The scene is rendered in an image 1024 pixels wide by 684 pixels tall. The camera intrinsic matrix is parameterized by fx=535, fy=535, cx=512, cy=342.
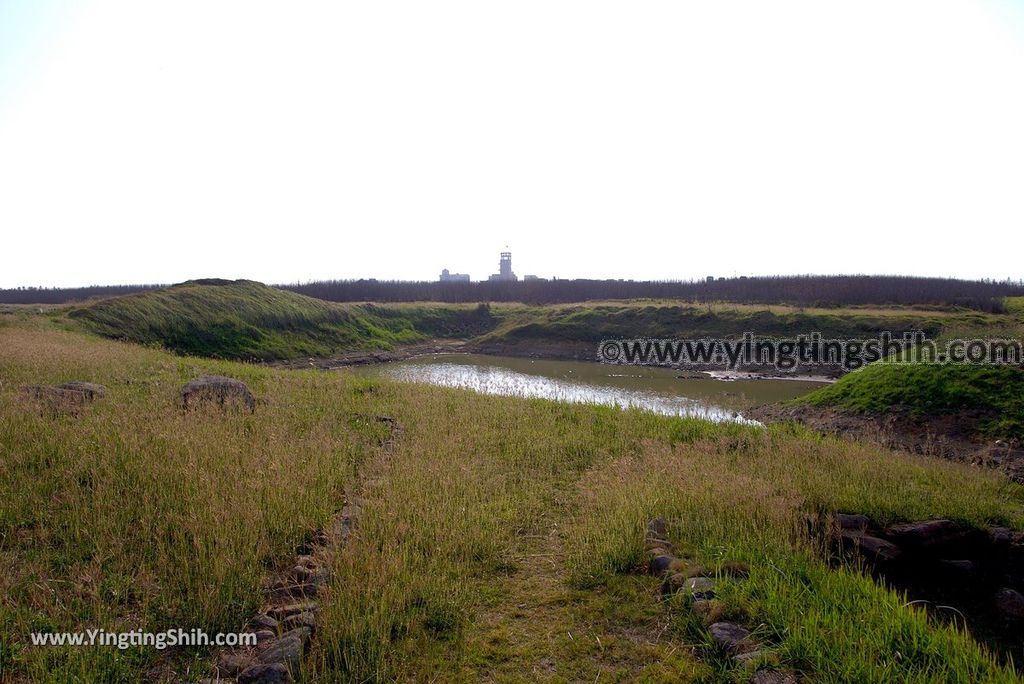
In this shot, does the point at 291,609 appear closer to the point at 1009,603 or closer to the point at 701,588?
the point at 701,588

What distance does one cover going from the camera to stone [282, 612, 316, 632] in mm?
4230

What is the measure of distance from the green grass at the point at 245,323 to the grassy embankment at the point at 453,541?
2504cm

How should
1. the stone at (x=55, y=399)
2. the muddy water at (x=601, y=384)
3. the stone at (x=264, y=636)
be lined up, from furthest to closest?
the muddy water at (x=601, y=384)
the stone at (x=55, y=399)
the stone at (x=264, y=636)

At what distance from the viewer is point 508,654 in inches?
165

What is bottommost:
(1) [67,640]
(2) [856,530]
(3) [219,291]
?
(2) [856,530]

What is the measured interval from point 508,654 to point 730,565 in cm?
241

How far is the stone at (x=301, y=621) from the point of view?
423cm

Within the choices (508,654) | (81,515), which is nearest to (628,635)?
Answer: (508,654)

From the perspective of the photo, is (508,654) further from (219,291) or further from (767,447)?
(219,291)

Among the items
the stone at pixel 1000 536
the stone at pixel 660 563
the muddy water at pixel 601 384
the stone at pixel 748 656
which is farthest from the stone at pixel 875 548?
the muddy water at pixel 601 384

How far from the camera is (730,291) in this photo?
223 feet

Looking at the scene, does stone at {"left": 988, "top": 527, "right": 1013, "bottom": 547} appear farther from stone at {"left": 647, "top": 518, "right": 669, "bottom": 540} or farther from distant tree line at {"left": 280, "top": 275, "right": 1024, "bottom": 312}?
distant tree line at {"left": 280, "top": 275, "right": 1024, "bottom": 312}

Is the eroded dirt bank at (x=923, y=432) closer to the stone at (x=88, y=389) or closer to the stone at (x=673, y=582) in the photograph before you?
the stone at (x=673, y=582)

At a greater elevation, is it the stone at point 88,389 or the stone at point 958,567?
the stone at point 88,389
